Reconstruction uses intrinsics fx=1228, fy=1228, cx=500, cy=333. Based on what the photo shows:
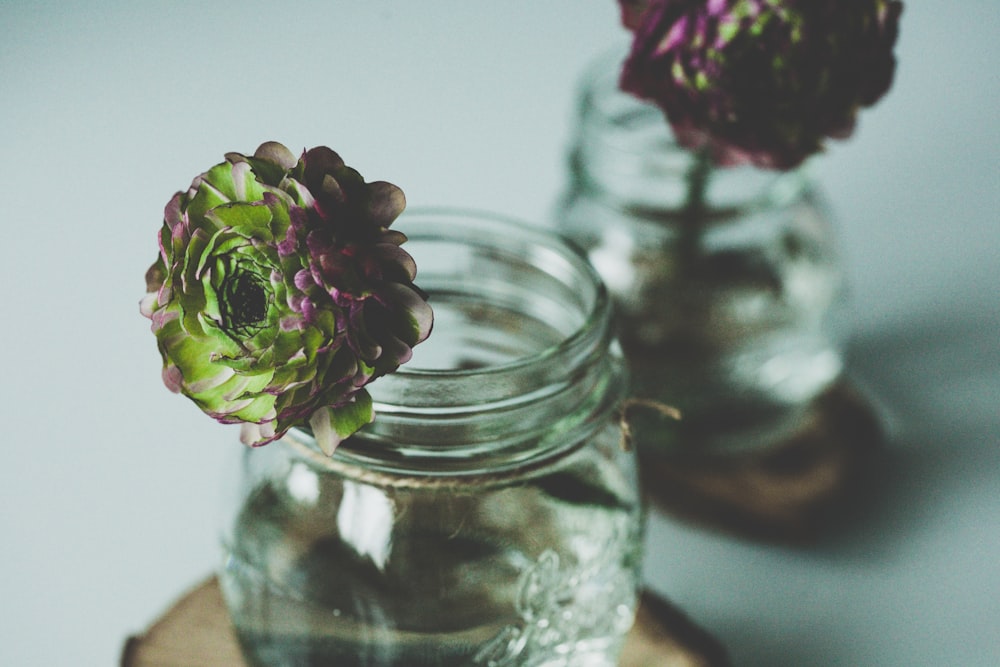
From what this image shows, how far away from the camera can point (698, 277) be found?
795 mm

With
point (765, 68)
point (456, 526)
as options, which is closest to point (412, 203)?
point (765, 68)

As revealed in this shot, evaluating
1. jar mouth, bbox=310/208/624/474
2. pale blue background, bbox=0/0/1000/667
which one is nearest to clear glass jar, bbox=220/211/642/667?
jar mouth, bbox=310/208/624/474

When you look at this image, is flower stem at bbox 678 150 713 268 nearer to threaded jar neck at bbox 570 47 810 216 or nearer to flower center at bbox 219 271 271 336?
threaded jar neck at bbox 570 47 810 216

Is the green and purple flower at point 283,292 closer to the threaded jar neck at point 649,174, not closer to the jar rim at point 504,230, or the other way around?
the jar rim at point 504,230

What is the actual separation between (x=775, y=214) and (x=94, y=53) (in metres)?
0.79

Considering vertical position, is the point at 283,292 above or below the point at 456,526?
above

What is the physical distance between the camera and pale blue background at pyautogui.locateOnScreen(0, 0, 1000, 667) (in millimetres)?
771

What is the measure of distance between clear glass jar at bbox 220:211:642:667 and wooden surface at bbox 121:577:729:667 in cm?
6

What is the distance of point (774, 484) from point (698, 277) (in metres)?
0.15

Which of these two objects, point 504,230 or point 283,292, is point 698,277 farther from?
point 283,292

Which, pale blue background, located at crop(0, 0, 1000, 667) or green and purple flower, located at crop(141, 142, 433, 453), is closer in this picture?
green and purple flower, located at crop(141, 142, 433, 453)

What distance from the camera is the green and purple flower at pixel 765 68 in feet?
2.24

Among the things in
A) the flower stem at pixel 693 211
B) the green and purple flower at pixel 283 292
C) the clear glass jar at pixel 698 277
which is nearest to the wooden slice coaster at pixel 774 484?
the clear glass jar at pixel 698 277

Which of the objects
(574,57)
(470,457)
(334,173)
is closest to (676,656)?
(470,457)
